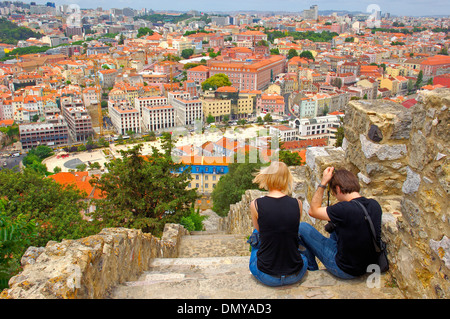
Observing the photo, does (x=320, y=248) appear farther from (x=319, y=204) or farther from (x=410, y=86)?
(x=410, y=86)

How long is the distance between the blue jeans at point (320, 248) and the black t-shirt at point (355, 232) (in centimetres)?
7

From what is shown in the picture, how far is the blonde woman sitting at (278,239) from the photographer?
2.37 m

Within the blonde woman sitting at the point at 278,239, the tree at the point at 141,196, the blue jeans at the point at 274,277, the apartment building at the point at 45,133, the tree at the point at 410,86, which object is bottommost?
the apartment building at the point at 45,133

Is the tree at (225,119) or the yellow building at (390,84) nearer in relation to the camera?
the tree at (225,119)

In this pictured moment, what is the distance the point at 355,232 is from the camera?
7.66 feet

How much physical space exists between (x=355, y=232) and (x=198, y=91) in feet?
160

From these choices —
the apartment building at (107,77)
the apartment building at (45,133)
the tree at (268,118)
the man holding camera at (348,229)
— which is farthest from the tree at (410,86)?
the man holding camera at (348,229)

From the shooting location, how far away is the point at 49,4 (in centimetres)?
14938

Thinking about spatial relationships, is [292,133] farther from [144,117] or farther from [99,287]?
[99,287]

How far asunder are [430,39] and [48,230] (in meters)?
94.5

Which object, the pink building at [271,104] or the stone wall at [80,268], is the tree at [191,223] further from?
the pink building at [271,104]

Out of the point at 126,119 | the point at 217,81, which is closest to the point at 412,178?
the point at 126,119

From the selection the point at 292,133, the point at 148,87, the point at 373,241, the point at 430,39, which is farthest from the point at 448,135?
the point at 430,39

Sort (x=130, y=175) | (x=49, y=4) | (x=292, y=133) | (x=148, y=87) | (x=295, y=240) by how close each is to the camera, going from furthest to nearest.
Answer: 1. (x=49, y=4)
2. (x=148, y=87)
3. (x=292, y=133)
4. (x=130, y=175)
5. (x=295, y=240)
